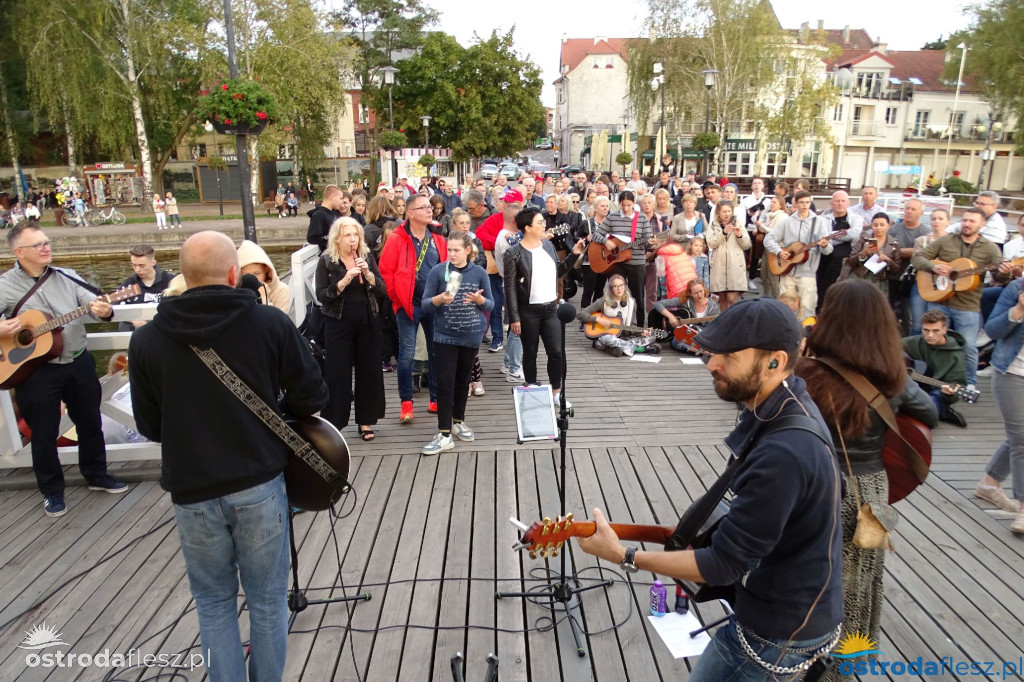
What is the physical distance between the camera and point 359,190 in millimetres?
9688

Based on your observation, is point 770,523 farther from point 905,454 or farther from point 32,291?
point 32,291

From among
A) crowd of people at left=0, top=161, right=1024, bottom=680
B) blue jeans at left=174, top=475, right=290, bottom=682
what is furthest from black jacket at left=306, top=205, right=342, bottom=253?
blue jeans at left=174, top=475, right=290, bottom=682

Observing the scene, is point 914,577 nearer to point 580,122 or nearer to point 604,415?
point 604,415

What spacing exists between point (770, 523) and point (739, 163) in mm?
48043

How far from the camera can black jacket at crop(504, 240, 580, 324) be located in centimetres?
578

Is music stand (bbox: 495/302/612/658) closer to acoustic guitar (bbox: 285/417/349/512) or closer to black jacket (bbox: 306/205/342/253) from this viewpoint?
acoustic guitar (bbox: 285/417/349/512)

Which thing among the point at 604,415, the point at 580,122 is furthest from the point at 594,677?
the point at 580,122

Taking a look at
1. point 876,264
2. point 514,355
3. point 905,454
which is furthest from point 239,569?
point 876,264

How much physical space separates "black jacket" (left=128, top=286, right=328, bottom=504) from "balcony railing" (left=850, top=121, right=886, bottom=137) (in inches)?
2039

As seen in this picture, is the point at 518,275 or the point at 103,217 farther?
the point at 103,217

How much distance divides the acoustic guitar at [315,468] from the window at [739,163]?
46.6m

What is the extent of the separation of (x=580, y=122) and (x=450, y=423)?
63.9m

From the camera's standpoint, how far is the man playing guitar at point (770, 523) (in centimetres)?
158

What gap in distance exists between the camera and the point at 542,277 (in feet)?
19.0
